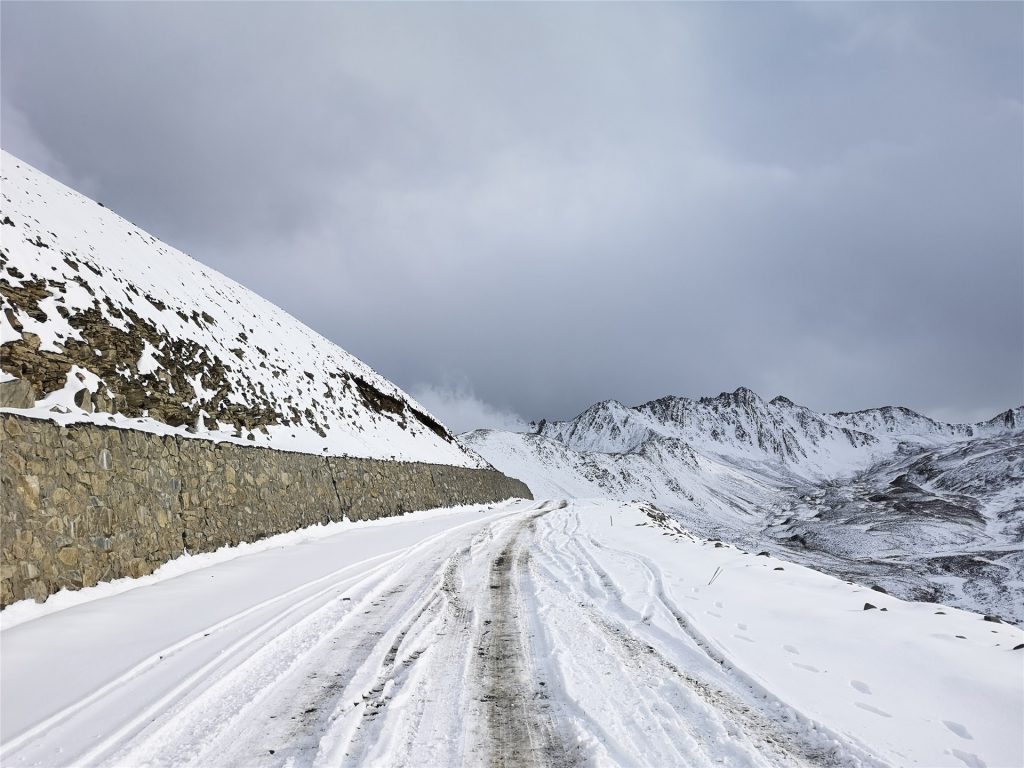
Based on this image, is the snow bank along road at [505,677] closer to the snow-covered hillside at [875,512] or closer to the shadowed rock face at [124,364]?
the shadowed rock face at [124,364]

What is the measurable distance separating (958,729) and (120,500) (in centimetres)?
1144

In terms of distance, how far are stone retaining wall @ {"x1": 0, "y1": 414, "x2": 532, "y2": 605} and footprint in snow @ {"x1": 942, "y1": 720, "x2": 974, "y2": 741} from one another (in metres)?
10.2

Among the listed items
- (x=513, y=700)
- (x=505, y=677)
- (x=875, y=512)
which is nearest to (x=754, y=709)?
(x=513, y=700)

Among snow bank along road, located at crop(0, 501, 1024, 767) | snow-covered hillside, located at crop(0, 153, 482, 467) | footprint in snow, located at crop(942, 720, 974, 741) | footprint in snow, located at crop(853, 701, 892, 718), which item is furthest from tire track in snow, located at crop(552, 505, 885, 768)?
snow-covered hillside, located at crop(0, 153, 482, 467)

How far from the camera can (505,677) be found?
4910 millimetres

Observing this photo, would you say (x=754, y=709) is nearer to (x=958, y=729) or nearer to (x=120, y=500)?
(x=958, y=729)

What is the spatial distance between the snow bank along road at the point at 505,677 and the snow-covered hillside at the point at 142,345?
4.67 meters

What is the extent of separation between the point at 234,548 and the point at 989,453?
199m

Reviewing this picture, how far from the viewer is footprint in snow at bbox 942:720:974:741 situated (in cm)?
405

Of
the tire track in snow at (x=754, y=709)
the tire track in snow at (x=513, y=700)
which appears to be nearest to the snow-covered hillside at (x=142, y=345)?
the tire track in snow at (x=513, y=700)

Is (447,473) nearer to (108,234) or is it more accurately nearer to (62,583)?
(108,234)

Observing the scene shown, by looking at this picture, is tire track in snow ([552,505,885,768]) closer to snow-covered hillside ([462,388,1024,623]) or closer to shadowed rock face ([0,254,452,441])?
shadowed rock face ([0,254,452,441])

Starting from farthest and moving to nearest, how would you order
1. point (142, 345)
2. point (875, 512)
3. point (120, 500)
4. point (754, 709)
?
point (875, 512) → point (142, 345) → point (120, 500) → point (754, 709)

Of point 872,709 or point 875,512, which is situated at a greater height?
point 872,709
